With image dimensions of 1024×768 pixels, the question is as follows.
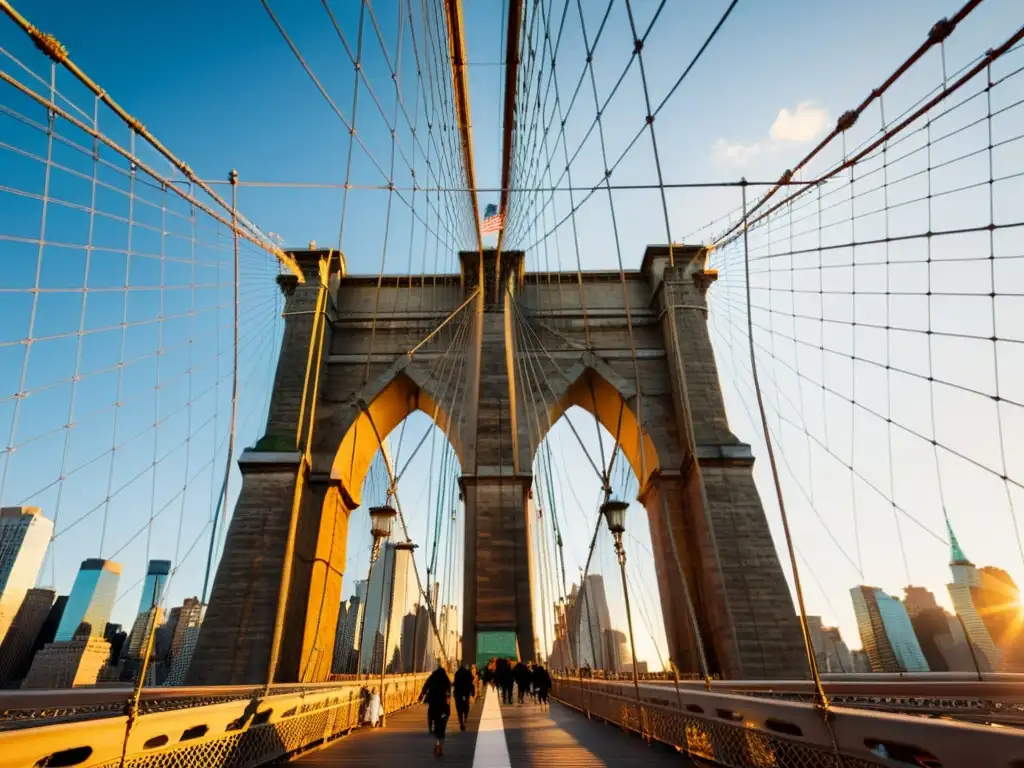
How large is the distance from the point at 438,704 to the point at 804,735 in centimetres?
351

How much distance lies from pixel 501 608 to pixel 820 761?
11.0m

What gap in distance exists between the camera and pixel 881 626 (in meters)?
16.5

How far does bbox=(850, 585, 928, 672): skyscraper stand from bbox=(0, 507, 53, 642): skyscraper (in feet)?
58.1

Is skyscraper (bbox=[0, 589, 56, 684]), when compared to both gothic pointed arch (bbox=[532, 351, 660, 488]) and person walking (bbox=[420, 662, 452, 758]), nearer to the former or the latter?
gothic pointed arch (bbox=[532, 351, 660, 488])

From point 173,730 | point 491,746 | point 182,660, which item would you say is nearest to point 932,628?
point 491,746

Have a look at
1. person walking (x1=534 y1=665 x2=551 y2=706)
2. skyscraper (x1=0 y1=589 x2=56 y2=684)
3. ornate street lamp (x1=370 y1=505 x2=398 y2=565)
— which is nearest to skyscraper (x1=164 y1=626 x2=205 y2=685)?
skyscraper (x1=0 y1=589 x2=56 y2=684)

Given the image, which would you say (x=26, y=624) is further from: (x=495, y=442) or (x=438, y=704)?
(x=438, y=704)

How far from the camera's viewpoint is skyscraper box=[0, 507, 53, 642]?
27.2 feet

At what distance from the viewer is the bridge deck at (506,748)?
414 cm

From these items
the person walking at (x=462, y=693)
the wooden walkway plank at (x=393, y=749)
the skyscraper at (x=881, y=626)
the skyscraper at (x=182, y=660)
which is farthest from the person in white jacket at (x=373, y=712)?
the skyscraper at (x=881, y=626)

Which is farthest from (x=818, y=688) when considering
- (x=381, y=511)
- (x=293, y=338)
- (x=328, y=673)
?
(x=293, y=338)

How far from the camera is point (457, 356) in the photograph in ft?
57.5

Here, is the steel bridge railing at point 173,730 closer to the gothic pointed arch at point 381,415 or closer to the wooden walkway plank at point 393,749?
the wooden walkway plank at point 393,749

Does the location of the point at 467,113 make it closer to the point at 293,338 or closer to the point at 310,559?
the point at 293,338
